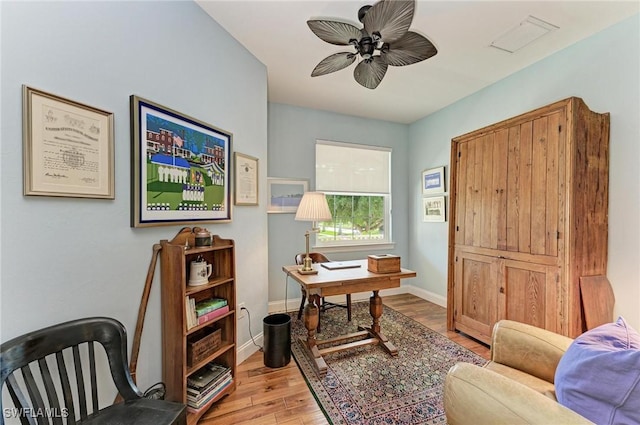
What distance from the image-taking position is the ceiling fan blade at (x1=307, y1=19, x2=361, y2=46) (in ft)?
5.21

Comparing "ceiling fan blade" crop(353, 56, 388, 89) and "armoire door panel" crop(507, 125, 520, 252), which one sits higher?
"ceiling fan blade" crop(353, 56, 388, 89)

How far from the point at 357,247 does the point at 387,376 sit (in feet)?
6.74

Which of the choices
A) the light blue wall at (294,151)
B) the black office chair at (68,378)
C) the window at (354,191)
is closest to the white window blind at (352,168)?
the window at (354,191)

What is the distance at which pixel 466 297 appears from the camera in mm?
2875

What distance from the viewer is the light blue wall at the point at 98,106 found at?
1.08 metres

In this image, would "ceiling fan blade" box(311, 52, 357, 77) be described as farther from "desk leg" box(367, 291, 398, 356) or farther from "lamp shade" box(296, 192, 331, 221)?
"desk leg" box(367, 291, 398, 356)

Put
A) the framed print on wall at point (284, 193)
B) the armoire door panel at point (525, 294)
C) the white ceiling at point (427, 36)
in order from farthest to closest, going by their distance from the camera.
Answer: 1. the framed print on wall at point (284, 193)
2. the armoire door panel at point (525, 294)
3. the white ceiling at point (427, 36)

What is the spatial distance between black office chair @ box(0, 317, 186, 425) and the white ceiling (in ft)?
7.10

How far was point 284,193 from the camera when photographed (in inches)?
144

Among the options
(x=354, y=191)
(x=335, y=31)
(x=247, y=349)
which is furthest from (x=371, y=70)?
(x=247, y=349)

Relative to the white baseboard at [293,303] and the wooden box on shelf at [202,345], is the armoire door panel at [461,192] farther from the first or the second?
the wooden box on shelf at [202,345]

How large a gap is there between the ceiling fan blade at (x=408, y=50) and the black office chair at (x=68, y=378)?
224cm

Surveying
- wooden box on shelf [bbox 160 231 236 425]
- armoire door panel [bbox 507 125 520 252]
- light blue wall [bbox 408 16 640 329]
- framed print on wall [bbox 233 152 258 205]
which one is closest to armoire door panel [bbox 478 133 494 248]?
armoire door panel [bbox 507 125 520 252]

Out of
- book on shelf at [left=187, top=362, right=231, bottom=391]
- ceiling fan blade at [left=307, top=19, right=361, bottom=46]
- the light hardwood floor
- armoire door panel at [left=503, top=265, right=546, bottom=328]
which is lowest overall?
the light hardwood floor
